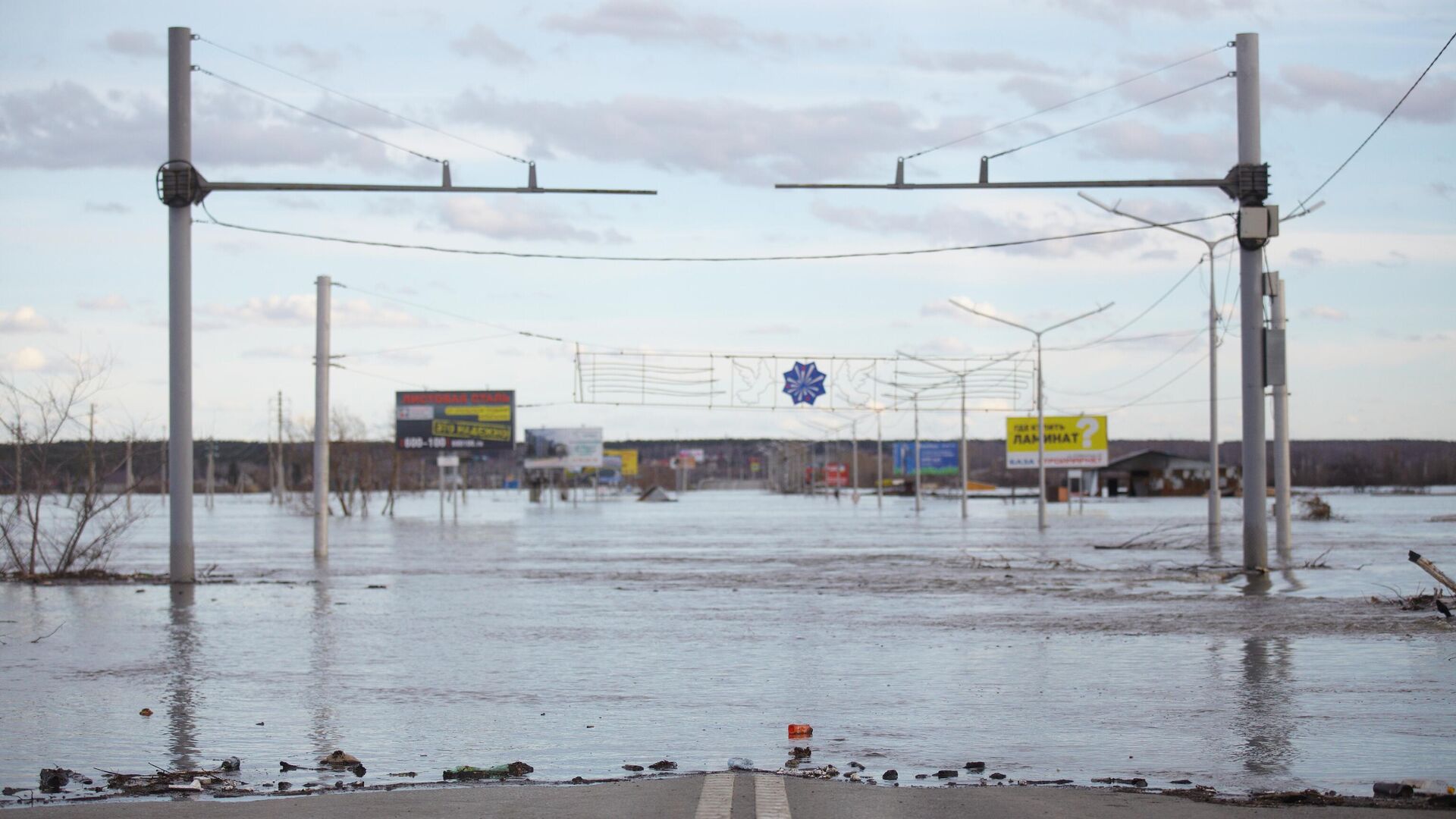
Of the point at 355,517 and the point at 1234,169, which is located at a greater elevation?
the point at 1234,169

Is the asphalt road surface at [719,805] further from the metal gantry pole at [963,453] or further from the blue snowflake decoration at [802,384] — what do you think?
the metal gantry pole at [963,453]

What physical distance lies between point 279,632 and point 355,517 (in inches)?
2769

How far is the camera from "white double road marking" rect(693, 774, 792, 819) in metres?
7.10

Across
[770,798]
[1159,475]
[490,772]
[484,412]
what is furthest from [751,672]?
[1159,475]

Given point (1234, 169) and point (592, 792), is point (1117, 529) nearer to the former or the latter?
point (1234, 169)

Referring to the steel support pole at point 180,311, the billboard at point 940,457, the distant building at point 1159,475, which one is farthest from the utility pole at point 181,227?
the billboard at point 940,457

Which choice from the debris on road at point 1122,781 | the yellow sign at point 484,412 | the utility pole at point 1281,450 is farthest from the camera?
the yellow sign at point 484,412

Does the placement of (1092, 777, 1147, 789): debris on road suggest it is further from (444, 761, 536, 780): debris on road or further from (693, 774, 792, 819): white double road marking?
(444, 761, 536, 780): debris on road

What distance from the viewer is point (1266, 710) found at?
10625 millimetres

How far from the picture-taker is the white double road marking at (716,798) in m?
7.10

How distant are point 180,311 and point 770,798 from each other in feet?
57.6

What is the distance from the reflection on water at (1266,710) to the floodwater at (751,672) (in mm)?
35

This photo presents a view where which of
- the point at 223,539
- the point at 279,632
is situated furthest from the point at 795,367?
the point at 279,632

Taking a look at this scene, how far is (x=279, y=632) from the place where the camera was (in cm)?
1691
